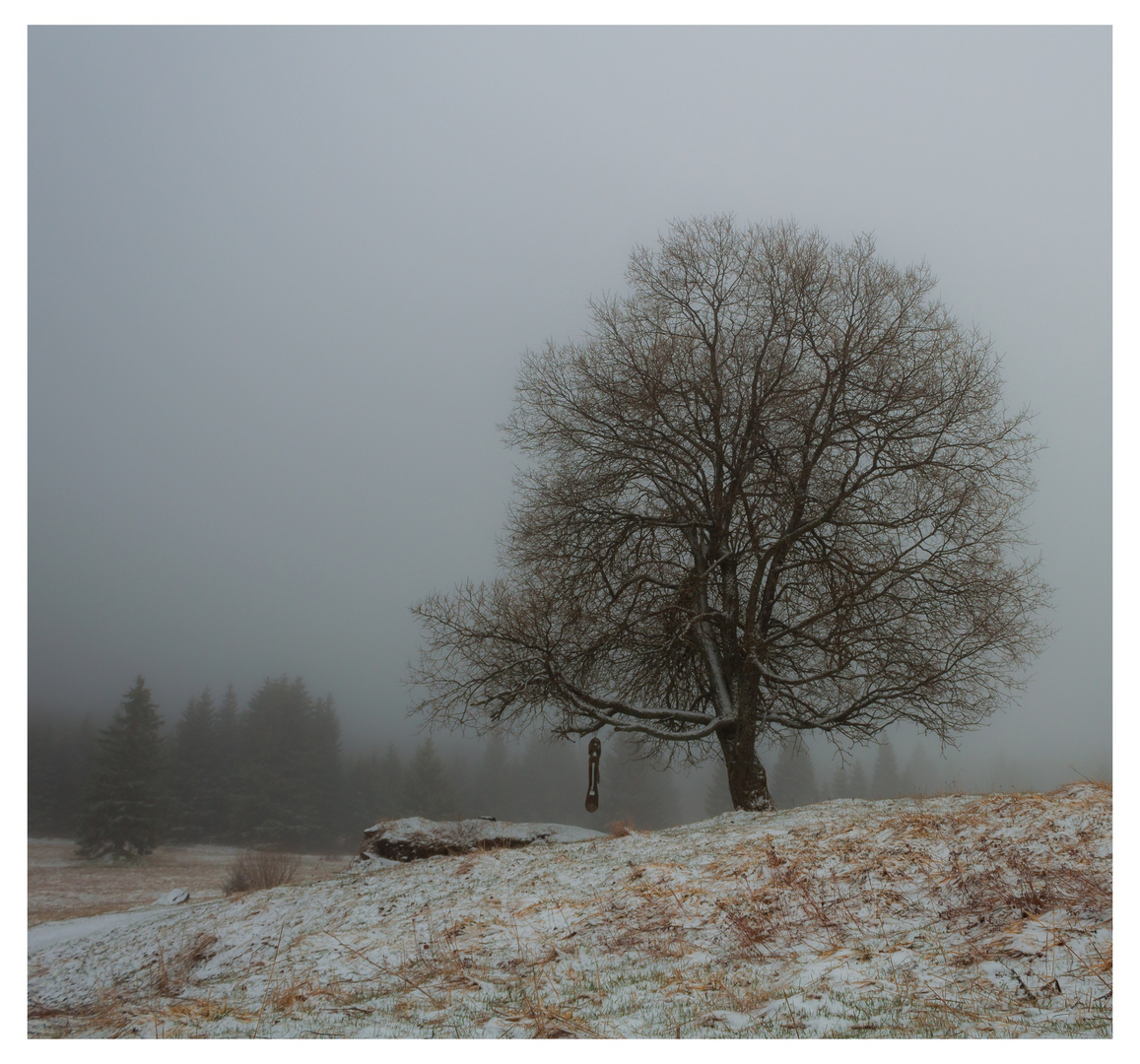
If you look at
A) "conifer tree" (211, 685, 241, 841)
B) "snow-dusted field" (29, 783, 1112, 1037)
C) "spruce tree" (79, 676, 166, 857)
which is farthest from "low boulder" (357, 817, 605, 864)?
"conifer tree" (211, 685, 241, 841)

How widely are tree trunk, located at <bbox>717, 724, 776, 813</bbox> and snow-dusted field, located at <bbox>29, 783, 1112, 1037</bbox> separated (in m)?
3.49

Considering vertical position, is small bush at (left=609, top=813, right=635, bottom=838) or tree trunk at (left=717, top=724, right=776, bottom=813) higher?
tree trunk at (left=717, top=724, right=776, bottom=813)

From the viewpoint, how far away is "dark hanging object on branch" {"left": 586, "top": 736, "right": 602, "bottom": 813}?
36.1 feet

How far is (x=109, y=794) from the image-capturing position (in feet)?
95.2

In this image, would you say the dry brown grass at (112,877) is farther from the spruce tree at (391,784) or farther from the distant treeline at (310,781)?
the spruce tree at (391,784)

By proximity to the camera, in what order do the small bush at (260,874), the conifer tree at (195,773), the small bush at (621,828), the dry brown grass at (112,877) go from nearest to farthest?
1. the small bush at (621,828)
2. the small bush at (260,874)
3. the dry brown grass at (112,877)
4. the conifer tree at (195,773)

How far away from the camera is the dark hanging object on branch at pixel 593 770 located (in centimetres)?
1099

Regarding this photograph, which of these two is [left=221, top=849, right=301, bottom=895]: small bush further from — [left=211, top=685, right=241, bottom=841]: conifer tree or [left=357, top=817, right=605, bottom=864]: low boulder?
[left=211, top=685, right=241, bottom=841]: conifer tree

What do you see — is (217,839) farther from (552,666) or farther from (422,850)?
(552,666)

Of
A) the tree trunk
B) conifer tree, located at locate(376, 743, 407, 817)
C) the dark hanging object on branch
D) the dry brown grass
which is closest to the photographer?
the dark hanging object on branch

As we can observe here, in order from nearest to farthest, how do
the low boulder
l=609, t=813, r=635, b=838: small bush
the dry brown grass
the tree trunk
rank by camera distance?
l=609, t=813, r=635, b=838: small bush, the low boulder, the tree trunk, the dry brown grass

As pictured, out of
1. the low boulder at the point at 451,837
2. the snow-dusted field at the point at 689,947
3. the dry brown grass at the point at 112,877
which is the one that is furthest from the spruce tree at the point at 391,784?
the snow-dusted field at the point at 689,947

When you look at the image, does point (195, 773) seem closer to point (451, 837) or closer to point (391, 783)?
point (391, 783)

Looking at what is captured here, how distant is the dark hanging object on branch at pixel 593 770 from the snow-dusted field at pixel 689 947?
2.19 metres
